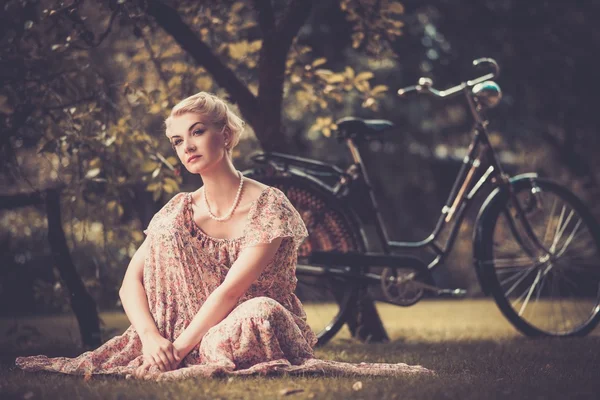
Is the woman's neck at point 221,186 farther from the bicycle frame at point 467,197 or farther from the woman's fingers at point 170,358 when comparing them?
the bicycle frame at point 467,197

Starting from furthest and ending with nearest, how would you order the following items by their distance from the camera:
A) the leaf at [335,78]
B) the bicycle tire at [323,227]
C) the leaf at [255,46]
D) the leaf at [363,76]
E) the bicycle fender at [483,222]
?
1. the leaf at [255,46]
2. the leaf at [335,78]
3. the leaf at [363,76]
4. the bicycle fender at [483,222]
5. the bicycle tire at [323,227]

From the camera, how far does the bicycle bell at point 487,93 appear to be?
4.44 m

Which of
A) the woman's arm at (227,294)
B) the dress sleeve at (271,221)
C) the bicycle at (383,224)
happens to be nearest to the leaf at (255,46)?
the bicycle at (383,224)

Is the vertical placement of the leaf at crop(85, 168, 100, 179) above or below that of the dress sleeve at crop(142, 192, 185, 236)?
above

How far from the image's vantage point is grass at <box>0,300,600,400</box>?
2.50 m

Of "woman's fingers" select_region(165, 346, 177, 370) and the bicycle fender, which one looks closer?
"woman's fingers" select_region(165, 346, 177, 370)

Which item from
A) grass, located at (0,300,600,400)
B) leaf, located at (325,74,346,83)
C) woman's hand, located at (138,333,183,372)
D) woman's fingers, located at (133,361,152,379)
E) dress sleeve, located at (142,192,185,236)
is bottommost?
grass, located at (0,300,600,400)

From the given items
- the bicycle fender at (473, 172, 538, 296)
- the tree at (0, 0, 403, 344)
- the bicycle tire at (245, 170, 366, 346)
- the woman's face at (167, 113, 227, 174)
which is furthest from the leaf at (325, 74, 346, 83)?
the woman's face at (167, 113, 227, 174)

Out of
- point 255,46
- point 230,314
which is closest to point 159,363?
point 230,314

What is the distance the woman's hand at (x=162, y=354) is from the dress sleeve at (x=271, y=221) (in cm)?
50

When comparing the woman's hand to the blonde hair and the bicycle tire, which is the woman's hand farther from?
the bicycle tire

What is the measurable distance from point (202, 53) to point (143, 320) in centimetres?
217

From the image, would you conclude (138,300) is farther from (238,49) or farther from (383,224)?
(238,49)

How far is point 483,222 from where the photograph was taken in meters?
4.38
